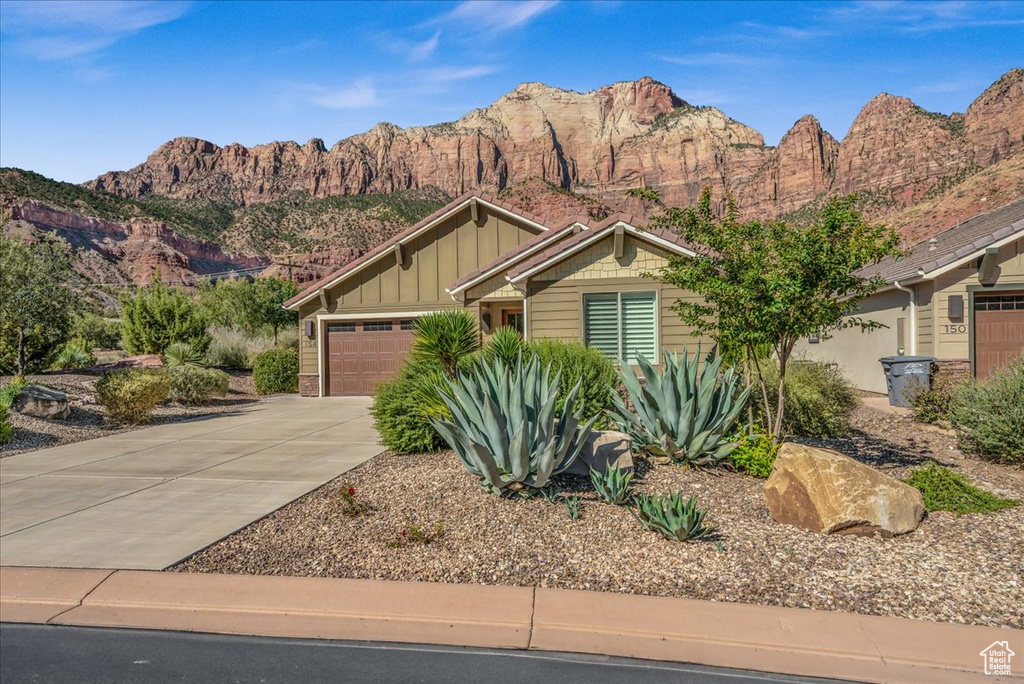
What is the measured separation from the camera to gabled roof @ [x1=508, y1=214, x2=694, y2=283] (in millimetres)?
13391

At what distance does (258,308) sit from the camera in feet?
109

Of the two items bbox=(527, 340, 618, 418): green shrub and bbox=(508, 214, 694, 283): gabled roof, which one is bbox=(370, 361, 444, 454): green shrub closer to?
bbox=(527, 340, 618, 418): green shrub

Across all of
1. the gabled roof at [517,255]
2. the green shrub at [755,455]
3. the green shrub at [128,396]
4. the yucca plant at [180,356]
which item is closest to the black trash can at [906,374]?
the gabled roof at [517,255]

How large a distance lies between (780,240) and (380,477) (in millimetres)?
5625

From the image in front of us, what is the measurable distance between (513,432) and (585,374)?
2.79 meters

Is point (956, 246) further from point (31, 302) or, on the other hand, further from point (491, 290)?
point (31, 302)

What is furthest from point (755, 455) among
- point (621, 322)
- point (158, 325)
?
point (158, 325)

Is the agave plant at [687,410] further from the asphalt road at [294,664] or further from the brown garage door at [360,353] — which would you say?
the brown garage door at [360,353]

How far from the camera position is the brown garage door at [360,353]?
2044 centimetres

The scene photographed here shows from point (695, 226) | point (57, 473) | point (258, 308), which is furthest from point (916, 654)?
point (258, 308)

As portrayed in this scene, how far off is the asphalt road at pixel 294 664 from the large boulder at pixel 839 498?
2.57m

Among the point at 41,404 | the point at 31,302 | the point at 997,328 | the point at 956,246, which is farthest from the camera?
the point at 956,246

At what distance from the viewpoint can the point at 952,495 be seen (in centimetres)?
688

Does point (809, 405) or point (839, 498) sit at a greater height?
point (809, 405)
